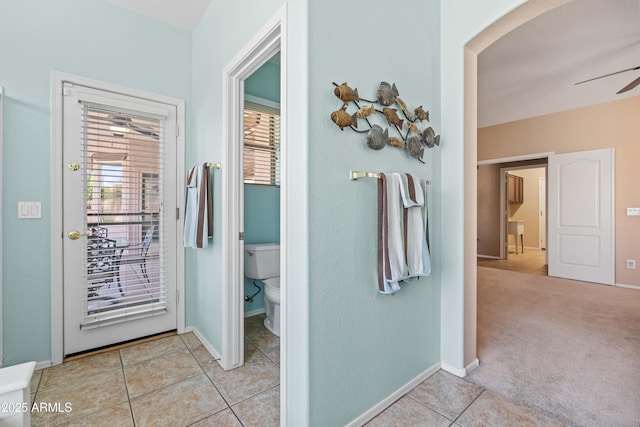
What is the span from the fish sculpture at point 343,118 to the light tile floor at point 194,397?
151cm

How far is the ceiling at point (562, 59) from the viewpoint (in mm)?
2469

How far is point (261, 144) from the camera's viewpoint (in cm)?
294

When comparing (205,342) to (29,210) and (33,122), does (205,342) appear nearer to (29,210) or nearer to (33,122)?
(29,210)

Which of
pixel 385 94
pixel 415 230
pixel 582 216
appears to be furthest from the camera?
pixel 582 216

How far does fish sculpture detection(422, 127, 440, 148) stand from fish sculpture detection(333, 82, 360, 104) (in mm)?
652

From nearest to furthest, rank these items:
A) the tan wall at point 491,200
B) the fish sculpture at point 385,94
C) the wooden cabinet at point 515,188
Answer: the fish sculpture at point 385,94
the tan wall at point 491,200
the wooden cabinet at point 515,188

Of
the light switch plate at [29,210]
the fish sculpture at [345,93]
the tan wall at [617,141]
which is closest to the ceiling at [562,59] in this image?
the tan wall at [617,141]

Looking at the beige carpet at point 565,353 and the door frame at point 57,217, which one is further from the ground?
the door frame at point 57,217

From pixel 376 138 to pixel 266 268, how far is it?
1718 millimetres

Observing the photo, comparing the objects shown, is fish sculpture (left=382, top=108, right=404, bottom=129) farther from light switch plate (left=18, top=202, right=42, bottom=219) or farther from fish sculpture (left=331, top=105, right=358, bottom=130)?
light switch plate (left=18, top=202, right=42, bottom=219)

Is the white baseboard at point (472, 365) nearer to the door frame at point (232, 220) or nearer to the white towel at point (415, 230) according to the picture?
the white towel at point (415, 230)

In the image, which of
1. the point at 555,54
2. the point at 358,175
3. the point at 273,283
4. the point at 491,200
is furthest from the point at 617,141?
the point at 273,283

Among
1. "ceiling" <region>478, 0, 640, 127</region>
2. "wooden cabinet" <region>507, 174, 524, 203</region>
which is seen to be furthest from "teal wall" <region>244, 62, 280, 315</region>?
"wooden cabinet" <region>507, 174, 524, 203</region>

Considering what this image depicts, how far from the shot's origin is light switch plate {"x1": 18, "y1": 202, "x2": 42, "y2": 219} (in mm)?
1914
